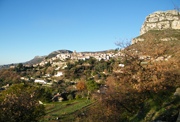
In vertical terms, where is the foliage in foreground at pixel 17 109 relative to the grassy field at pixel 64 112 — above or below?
above

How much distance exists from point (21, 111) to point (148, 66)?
9427 mm

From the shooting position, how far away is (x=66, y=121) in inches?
613

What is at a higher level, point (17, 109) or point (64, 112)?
point (17, 109)

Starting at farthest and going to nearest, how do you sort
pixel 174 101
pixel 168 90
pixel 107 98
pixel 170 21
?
pixel 170 21, pixel 107 98, pixel 168 90, pixel 174 101

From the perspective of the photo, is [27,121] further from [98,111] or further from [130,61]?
[130,61]

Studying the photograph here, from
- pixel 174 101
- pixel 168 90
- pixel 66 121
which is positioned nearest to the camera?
pixel 174 101

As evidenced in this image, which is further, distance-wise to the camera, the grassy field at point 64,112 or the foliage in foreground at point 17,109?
the grassy field at point 64,112

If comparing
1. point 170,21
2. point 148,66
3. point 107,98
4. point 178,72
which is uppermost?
point 170,21

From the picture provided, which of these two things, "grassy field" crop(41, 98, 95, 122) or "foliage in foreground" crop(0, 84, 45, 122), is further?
"grassy field" crop(41, 98, 95, 122)

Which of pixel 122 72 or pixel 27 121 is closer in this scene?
pixel 27 121

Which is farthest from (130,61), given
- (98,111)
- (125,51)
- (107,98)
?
(98,111)

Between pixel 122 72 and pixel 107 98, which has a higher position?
pixel 122 72

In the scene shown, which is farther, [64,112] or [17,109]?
[64,112]

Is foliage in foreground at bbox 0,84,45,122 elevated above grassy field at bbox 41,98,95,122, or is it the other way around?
foliage in foreground at bbox 0,84,45,122
